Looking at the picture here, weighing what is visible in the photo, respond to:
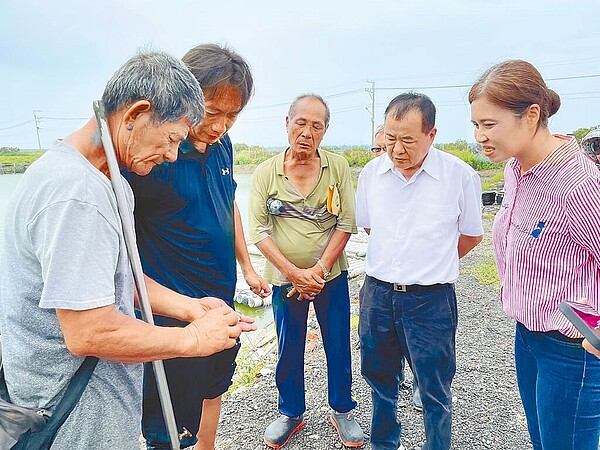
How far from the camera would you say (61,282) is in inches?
46.9

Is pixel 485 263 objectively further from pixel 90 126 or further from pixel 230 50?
pixel 90 126

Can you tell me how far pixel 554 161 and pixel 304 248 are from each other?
1.56 m


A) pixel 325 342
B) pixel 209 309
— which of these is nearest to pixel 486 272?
pixel 325 342

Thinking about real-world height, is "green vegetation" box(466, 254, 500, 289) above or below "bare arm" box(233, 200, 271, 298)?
below

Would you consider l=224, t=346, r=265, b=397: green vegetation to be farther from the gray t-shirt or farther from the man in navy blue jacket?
the gray t-shirt

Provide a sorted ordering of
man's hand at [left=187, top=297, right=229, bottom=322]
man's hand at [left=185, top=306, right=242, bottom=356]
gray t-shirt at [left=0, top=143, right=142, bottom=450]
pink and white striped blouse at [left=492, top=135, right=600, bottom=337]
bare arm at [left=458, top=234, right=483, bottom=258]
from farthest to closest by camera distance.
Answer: bare arm at [left=458, top=234, right=483, bottom=258] → man's hand at [left=187, top=297, right=229, bottom=322] → pink and white striped blouse at [left=492, top=135, right=600, bottom=337] → man's hand at [left=185, top=306, right=242, bottom=356] → gray t-shirt at [left=0, top=143, right=142, bottom=450]

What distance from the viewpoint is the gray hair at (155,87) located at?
4.39ft

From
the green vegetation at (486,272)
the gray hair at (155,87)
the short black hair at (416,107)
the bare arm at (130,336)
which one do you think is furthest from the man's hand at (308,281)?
the green vegetation at (486,272)

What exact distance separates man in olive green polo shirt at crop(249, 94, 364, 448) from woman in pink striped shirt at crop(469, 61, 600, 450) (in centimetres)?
117

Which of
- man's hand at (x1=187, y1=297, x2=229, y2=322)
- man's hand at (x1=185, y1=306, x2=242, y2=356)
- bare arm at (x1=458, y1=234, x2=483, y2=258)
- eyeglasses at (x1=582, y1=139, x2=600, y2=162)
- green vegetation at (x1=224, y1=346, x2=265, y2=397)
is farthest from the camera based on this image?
eyeglasses at (x1=582, y1=139, x2=600, y2=162)

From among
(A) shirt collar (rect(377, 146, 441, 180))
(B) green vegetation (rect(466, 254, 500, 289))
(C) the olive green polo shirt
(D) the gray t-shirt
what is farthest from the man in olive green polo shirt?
(B) green vegetation (rect(466, 254, 500, 289))

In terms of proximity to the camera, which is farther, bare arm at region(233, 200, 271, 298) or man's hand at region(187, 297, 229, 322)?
bare arm at region(233, 200, 271, 298)

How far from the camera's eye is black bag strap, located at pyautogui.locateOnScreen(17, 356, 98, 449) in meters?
1.28

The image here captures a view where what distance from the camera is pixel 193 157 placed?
2125 millimetres
